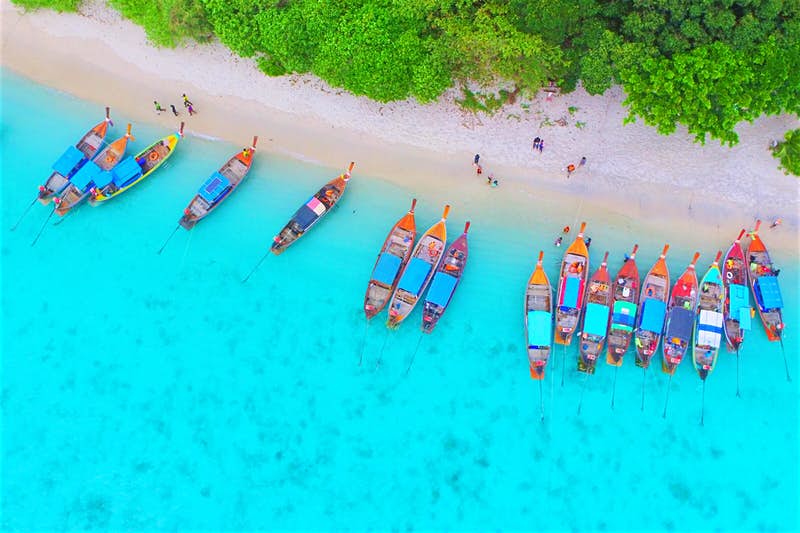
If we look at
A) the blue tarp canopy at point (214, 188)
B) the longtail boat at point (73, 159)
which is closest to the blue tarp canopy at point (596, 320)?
the blue tarp canopy at point (214, 188)

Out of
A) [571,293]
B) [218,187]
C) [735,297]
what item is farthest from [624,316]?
[218,187]

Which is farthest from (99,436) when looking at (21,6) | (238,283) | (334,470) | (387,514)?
(21,6)

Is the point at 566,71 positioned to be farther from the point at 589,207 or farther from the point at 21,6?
the point at 21,6

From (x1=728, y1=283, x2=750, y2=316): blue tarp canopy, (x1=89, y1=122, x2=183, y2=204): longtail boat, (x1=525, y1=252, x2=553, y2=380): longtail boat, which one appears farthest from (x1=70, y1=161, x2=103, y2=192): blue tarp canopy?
(x1=728, y1=283, x2=750, y2=316): blue tarp canopy

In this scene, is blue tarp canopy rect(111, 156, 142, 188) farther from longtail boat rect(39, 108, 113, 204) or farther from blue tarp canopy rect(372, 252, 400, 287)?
blue tarp canopy rect(372, 252, 400, 287)

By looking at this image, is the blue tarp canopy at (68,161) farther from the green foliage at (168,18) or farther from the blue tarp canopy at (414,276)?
the blue tarp canopy at (414,276)
